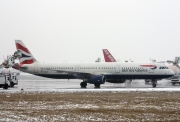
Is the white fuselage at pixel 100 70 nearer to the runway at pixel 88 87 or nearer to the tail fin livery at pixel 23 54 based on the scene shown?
the tail fin livery at pixel 23 54

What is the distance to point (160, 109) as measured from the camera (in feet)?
78.3

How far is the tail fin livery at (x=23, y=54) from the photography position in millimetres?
63281

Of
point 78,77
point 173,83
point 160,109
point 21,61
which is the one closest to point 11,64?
point 21,61

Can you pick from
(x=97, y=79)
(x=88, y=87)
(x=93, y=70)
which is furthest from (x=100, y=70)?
(x=97, y=79)

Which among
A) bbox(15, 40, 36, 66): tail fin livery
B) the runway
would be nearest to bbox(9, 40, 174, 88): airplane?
bbox(15, 40, 36, 66): tail fin livery

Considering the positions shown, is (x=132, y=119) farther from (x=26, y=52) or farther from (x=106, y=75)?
(x=26, y=52)

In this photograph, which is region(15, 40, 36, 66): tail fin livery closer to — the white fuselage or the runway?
the white fuselage

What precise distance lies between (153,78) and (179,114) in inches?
1454

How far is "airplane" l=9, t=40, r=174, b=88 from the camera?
57406 mm

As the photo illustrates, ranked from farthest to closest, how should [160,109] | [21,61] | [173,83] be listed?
1. [173,83]
2. [21,61]
3. [160,109]

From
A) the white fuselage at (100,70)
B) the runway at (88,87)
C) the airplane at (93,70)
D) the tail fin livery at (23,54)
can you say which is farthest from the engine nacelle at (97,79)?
the tail fin livery at (23,54)

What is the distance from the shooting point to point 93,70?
196ft

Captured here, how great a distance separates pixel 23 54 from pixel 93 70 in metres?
11.4

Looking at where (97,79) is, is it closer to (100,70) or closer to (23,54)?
(100,70)
